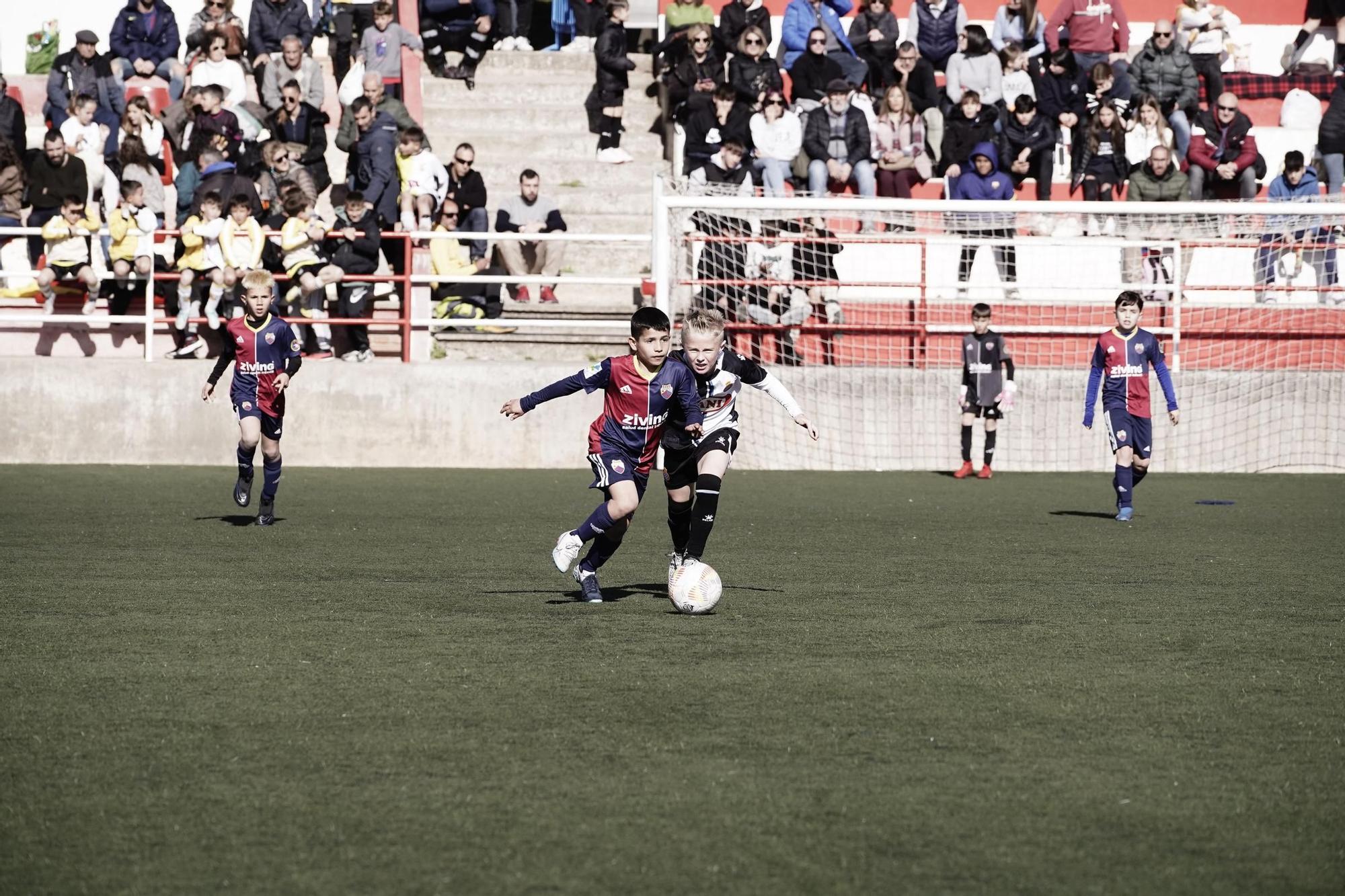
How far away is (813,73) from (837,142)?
159 cm

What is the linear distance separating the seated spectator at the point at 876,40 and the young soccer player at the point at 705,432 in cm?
1227

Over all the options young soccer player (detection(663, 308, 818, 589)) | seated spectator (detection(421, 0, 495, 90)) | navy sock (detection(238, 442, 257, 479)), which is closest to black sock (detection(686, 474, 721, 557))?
young soccer player (detection(663, 308, 818, 589))

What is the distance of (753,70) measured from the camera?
19.6 meters

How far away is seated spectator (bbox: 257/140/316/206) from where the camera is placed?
17.5 m

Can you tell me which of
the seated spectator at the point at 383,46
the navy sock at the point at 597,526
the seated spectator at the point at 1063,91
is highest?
the seated spectator at the point at 383,46

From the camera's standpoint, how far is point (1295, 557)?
10.3 m

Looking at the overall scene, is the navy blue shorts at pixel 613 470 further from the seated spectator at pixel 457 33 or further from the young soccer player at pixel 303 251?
the seated spectator at pixel 457 33

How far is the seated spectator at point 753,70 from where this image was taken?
19.5m

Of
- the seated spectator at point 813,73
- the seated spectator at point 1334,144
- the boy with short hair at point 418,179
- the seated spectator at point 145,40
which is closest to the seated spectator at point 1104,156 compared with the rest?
the seated spectator at point 1334,144

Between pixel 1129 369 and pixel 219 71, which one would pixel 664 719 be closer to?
pixel 1129 369

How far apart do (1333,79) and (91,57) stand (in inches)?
608

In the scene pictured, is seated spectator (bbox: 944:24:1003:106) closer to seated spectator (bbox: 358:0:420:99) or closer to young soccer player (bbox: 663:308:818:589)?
seated spectator (bbox: 358:0:420:99)

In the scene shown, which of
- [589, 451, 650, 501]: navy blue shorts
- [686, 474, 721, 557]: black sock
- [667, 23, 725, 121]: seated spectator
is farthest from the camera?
[667, 23, 725, 121]: seated spectator

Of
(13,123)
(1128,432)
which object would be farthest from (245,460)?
(13,123)
